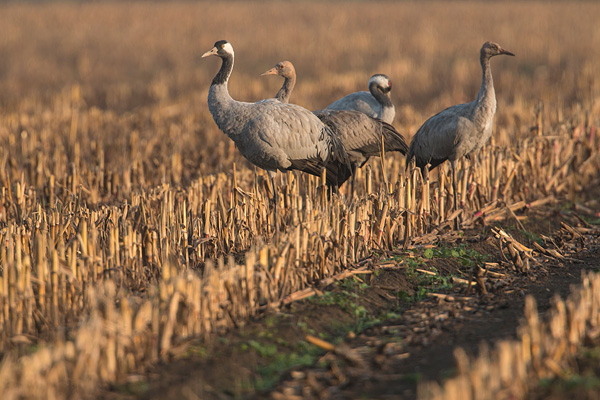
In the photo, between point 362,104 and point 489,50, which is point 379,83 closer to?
point 362,104

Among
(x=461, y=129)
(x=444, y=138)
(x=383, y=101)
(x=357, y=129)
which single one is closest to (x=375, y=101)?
(x=383, y=101)

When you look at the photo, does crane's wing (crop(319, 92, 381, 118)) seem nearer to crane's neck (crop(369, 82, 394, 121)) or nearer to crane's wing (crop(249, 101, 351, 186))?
crane's neck (crop(369, 82, 394, 121))

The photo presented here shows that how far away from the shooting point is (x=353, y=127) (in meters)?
8.62

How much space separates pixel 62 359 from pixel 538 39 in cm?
2459

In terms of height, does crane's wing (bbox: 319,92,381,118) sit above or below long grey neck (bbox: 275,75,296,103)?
below

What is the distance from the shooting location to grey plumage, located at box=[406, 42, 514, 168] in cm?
829

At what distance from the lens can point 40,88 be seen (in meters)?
21.2

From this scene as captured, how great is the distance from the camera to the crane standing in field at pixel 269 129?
738 cm

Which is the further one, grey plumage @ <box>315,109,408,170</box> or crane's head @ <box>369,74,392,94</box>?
crane's head @ <box>369,74,392,94</box>

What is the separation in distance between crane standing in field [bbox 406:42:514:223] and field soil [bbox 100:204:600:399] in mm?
1604

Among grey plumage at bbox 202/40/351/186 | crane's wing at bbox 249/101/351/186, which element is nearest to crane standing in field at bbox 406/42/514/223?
crane's wing at bbox 249/101/351/186

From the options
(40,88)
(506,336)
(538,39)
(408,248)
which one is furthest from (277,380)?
(538,39)

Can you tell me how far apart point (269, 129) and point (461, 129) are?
2.42 meters

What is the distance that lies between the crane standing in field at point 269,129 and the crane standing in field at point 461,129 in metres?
1.52
